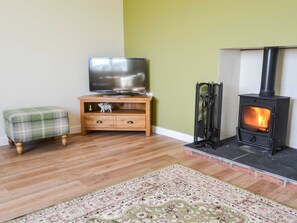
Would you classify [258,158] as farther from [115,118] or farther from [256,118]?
[115,118]

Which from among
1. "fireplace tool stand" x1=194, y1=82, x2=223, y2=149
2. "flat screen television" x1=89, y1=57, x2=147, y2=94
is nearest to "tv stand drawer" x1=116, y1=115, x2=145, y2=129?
"flat screen television" x1=89, y1=57, x2=147, y2=94

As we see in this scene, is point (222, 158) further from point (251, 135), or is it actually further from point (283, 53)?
point (283, 53)

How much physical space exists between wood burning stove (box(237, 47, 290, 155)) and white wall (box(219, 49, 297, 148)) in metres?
0.21

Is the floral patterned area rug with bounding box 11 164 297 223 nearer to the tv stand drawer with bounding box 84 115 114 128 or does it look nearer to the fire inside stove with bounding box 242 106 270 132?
the fire inside stove with bounding box 242 106 270 132

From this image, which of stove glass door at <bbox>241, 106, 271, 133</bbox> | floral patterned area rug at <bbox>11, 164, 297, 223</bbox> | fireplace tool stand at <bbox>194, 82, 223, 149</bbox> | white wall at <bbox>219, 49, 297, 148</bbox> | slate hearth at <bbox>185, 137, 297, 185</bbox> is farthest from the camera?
fireplace tool stand at <bbox>194, 82, 223, 149</bbox>

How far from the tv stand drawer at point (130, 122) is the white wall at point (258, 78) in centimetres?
124

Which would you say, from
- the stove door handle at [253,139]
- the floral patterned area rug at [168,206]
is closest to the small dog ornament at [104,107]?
the floral patterned area rug at [168,206]

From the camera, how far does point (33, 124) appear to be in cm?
325

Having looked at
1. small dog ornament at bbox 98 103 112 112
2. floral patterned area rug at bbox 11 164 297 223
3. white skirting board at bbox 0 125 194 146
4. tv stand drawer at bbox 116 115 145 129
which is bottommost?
floral patterned area rug at bbox 11 164 297 223

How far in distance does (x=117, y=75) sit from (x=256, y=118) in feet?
7.17

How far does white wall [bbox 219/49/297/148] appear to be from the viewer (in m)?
3.06

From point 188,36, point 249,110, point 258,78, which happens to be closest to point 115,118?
point 188,36

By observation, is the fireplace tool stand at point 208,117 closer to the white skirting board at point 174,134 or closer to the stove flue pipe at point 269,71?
the white skirting board at point 174,134

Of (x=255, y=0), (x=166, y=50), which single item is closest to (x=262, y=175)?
(x=255, y=0)
